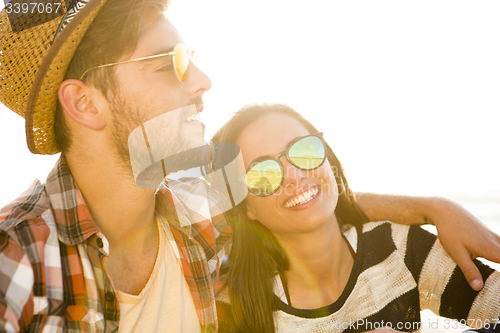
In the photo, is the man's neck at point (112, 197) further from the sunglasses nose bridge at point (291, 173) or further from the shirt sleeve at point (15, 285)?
the sunglasses nose bridge at point (291, 173)

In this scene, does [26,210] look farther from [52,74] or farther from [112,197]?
[52,74]

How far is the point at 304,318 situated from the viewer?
2250 mm

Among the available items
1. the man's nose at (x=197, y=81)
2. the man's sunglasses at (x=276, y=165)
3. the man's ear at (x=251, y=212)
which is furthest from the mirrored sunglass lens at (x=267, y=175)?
the man's nose at (x=197, y=81)

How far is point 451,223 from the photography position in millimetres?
2131

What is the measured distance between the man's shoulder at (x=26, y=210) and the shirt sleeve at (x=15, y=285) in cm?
6

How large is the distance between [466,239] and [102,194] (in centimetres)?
238

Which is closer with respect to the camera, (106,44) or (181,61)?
(106,44)

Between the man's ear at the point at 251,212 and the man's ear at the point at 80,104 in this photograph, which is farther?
the man's ear at the point at 251,212

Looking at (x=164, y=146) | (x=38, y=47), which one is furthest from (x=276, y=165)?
(x=38, y=47)

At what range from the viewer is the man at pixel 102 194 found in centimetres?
164

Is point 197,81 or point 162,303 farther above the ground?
point 197,81

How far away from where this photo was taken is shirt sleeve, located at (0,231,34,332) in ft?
4.43

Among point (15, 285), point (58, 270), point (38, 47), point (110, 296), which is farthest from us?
point (110, 296)

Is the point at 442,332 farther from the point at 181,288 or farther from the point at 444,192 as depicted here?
the point at 444,192
